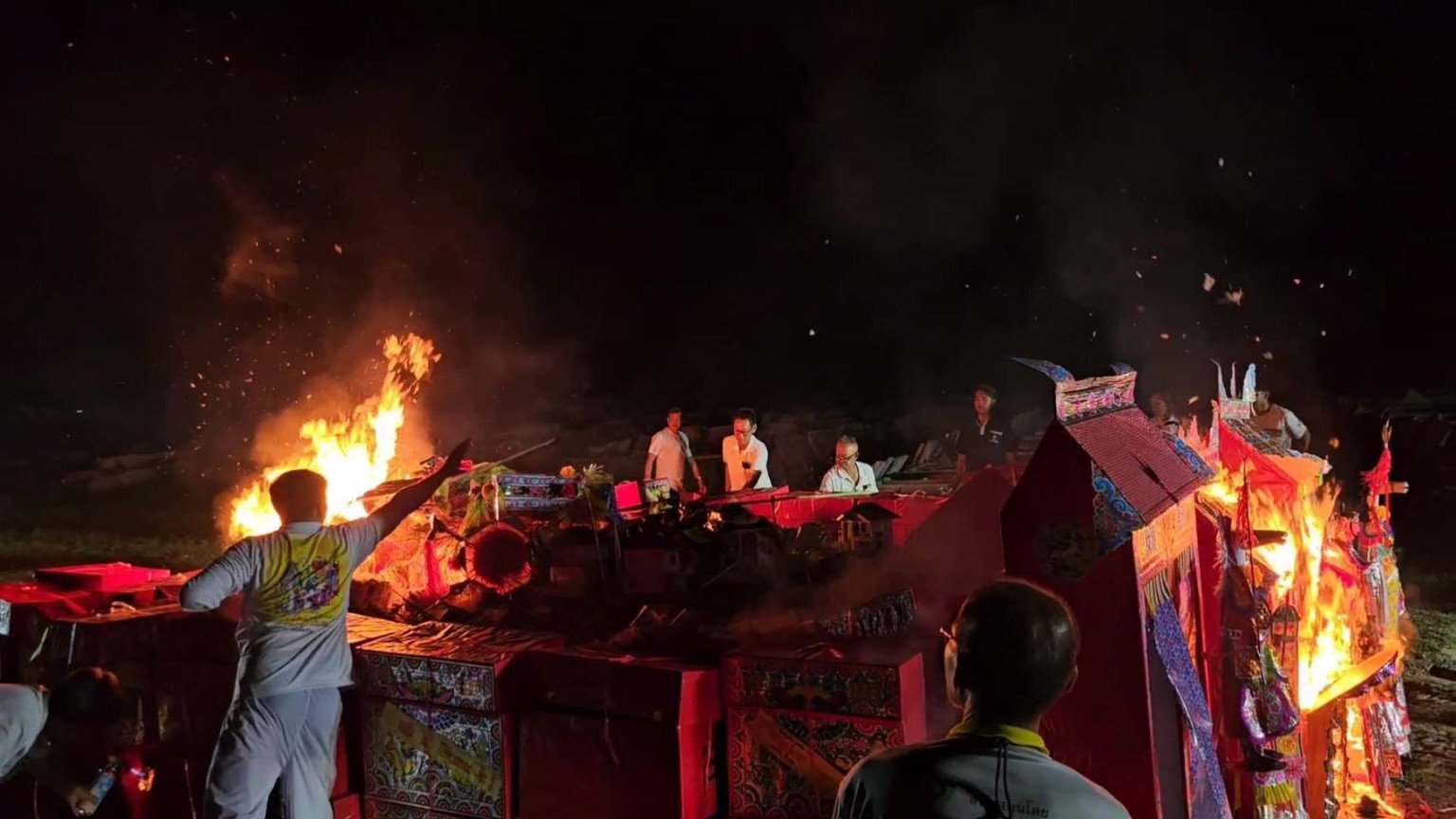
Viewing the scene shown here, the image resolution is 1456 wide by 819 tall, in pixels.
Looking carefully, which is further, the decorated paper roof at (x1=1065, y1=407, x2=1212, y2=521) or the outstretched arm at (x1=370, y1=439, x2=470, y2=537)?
the outstretched arm at (x1=370, y1=439, x2=470, y2=537)

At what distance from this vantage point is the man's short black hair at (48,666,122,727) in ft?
11.8

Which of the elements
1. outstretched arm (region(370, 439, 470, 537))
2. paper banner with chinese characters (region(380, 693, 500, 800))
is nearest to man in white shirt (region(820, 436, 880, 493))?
outstretched arm (region(370, 439, 470, 537))

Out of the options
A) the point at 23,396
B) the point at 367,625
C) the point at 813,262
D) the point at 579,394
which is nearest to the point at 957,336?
the point at 813,262

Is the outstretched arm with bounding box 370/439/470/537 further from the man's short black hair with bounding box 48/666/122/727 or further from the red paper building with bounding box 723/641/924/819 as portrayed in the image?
the red paper building with bounding box 723/641/924/819

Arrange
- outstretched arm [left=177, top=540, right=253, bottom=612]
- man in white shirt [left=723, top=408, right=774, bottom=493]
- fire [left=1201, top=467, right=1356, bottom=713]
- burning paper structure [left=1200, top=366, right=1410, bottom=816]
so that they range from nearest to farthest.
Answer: outstretched arm [left=177, top=540, right=253, bottom=612], burning paper structure [left=1200, top=366, right=1410, bottom=816], fire [left=1201, top=467, right=1356, bottom=713], man in white shirt [left=723, top=408, right=774, bottom=493]

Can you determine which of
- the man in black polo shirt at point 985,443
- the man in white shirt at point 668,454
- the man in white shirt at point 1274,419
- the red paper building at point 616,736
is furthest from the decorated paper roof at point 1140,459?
the man in white shirt at point 1274,419

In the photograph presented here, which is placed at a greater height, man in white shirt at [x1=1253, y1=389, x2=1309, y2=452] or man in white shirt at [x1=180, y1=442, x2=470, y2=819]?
man in white shirt at [x1=1253, y1=389, x2=1309, y2=452]

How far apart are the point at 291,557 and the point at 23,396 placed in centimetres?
1750

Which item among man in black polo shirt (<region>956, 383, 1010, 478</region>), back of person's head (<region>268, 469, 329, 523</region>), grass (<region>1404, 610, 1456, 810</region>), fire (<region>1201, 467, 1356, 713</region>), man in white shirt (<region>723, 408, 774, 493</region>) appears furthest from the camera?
man in white shirt (<region>723, 408, 774, 493</region>)

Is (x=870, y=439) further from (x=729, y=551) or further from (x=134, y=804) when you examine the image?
(x=134, y=804)

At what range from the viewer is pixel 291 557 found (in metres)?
3.93

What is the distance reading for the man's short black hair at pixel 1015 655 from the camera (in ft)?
5.82

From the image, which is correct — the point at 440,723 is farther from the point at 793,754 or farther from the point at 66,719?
the point at 793,754

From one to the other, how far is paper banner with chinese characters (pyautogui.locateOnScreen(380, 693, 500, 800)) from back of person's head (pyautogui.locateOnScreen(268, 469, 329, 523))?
1.09m
